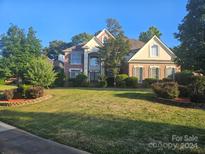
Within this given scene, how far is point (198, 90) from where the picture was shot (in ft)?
48.6

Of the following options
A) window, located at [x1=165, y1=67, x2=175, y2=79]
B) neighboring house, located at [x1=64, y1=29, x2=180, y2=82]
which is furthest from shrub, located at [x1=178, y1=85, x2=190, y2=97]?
window, located at [x1=165, y1=67, x2=175, y2=79]

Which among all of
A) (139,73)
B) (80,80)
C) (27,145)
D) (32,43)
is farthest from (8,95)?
(32,43)

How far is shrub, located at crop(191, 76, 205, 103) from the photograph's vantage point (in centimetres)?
1437

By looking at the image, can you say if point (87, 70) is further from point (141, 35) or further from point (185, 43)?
point (141, 35)

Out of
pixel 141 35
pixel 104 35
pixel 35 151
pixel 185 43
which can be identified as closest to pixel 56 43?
pixel 141 35

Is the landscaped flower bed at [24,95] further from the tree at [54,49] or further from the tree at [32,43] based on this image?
the tree at [54,49]

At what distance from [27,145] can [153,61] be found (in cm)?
3077

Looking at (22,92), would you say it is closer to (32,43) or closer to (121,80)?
(121,80)

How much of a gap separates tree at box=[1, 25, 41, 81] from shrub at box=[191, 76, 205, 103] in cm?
3139

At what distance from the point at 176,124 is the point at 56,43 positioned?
73050mm

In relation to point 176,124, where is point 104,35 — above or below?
above

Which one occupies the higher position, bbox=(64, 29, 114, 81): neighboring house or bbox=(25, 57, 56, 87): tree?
bbox=(64, 29, 114, 81): neighboring house

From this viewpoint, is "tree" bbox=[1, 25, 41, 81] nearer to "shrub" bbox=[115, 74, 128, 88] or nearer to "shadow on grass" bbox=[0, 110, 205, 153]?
"shrub" bbox=[115, 74, 128, 88]

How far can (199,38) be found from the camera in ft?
63.5
